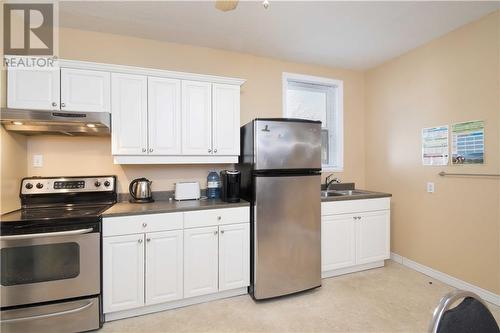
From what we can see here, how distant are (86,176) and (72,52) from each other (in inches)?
49.0

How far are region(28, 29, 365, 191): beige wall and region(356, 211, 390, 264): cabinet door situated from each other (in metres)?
0.80

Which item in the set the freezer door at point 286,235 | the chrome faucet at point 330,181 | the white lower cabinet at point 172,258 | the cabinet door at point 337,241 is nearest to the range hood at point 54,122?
the white lower cabinet at point 172,258

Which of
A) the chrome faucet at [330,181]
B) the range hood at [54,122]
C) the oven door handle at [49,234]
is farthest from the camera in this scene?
the chrome faucet at [330,181]

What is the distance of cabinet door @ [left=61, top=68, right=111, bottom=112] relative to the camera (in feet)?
6.98

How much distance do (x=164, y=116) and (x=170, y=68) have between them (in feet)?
2.39

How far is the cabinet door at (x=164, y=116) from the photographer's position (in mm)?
2346

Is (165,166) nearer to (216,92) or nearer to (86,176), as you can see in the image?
(86,176)

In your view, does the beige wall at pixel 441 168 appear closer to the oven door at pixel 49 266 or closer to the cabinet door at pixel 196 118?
the cabinet door at pixel 196 118

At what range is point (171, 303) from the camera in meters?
2.22

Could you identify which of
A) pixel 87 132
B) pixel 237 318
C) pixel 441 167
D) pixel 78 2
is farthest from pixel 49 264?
pixel 441 167

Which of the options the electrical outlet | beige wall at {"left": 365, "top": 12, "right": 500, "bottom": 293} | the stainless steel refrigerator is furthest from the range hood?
beige wall at {"left": 365, "top": 12, "right": 500, "bottom": 293}

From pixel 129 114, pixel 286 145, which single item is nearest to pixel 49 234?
pixel 129 114

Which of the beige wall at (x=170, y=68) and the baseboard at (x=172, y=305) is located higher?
the beige wall at (x=170, y=68)

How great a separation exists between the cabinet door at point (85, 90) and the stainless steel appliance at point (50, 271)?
0.92 m
